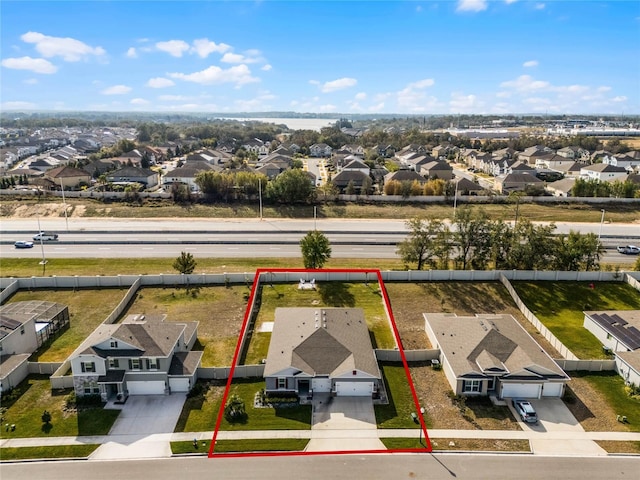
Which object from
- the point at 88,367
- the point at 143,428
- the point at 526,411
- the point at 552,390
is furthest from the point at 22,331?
the point at 552,390

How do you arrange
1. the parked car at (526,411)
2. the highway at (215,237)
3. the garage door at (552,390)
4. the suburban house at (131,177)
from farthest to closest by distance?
the suburban house at (131,177)
the highway at (215,237)
the garage door at (552,390)
the parked car at (526,411)

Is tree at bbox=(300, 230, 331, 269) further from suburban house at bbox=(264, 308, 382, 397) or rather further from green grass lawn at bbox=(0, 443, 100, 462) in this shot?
green grass lawn at bbox=(0, 443, 100, 462)

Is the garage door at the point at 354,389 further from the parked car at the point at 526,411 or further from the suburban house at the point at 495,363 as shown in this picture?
the parked car at the point at 526,411

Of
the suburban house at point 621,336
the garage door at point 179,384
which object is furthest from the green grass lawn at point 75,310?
the suburban house at point 621,336

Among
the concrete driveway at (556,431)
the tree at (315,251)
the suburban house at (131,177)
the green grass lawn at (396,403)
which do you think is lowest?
the concrete driveway at (556,431)

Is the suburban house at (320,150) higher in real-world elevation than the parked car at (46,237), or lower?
higher

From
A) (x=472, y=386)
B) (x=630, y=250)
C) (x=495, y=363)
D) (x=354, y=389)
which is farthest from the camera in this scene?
(x=630, y=250)

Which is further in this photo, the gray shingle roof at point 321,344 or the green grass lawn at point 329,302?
the green grass lawn at point 329,302

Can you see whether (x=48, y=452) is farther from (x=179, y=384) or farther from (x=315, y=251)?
(x=315, y=251)
